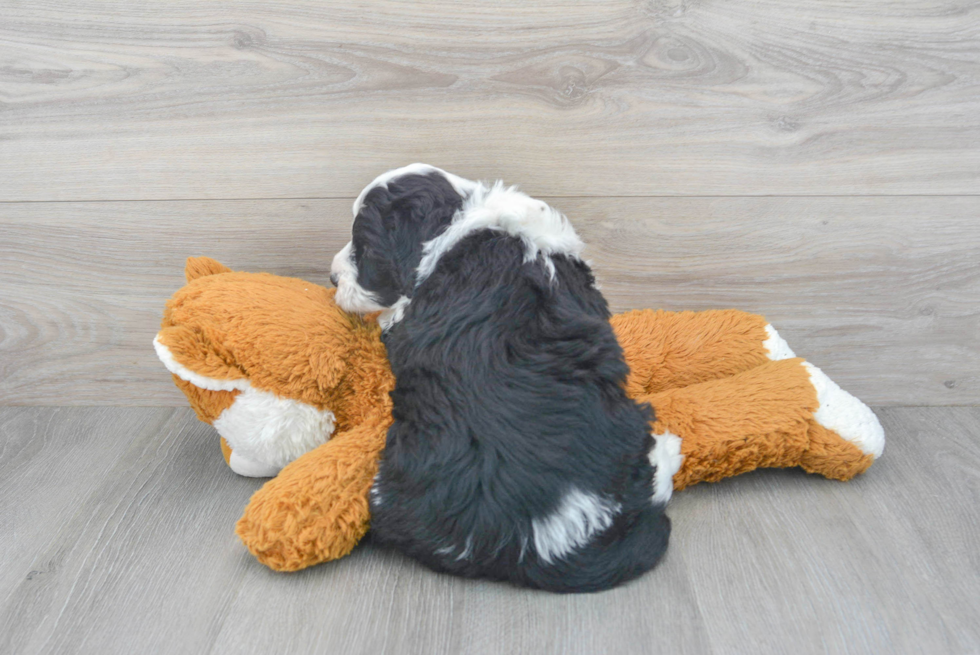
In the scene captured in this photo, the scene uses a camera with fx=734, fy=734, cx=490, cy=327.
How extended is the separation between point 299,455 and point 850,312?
0.95m

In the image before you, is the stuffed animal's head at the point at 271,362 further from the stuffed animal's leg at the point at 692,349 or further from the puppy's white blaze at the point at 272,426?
the stuffed animal's leg at the point at 692,349

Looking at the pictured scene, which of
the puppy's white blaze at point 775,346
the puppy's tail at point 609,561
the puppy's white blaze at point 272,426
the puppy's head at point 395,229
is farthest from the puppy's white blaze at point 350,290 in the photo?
the puppy's white blaze at point 775,346

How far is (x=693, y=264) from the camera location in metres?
1.25

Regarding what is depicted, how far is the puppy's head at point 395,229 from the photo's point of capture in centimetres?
91

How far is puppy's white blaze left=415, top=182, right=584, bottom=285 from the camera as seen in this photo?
895mm

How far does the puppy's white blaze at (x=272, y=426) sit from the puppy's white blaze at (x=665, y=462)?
45 cm

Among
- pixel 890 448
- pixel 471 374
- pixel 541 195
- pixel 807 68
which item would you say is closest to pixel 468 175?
pixel 541 195

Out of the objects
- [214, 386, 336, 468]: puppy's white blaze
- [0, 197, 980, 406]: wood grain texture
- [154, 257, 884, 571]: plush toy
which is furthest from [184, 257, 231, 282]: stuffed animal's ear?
[214, 386, 336, 468]: puppy's white blaze

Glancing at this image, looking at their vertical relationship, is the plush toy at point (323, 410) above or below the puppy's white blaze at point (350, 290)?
below

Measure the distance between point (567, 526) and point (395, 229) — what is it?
0.41 metres

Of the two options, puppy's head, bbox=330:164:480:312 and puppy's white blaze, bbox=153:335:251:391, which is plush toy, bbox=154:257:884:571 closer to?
puppy's white blaze, bbox=153:335:251:391

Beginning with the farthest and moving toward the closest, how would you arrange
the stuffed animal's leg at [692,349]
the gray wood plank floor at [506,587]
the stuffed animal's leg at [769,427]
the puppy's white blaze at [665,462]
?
the stuffed animal's leg at [692,349] → the stuffed animal's leg at [769,427] → the puppy's white blaze at [665,462] → the gray wood plank floor at [506,587]

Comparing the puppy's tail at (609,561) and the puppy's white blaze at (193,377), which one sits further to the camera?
the puppy's white blaze at (193,377)

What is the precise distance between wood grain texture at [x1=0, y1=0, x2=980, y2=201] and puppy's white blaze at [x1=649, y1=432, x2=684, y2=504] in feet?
1.38
